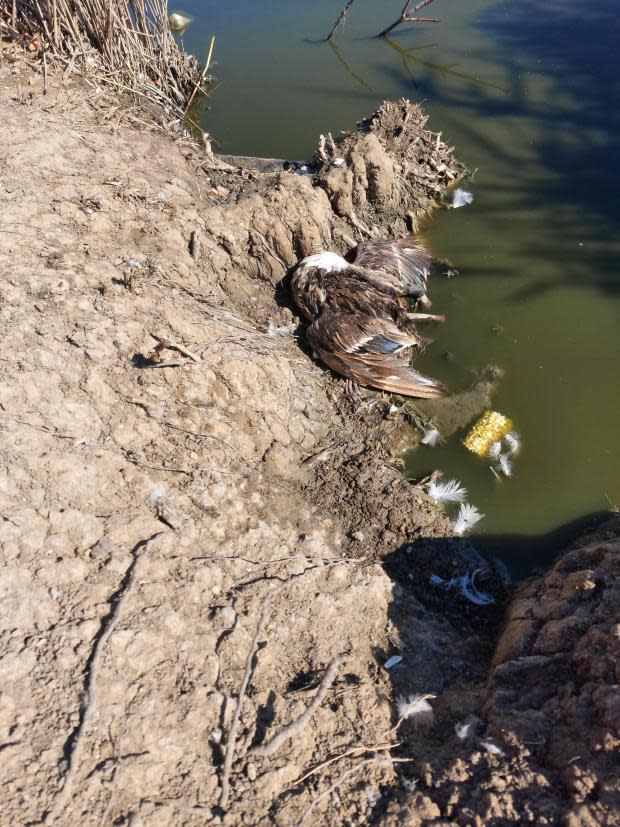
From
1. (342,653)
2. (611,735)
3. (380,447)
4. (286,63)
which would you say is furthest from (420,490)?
(286,63)

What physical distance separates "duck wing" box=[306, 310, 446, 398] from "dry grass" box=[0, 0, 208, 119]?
4249mm

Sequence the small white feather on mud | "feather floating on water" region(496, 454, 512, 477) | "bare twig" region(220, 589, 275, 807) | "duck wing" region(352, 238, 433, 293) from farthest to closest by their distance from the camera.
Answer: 1. "duck wing" region(352, 238, 433, 293)
2. "feather floating on water" region(496, 454, 512, 477)
3. the small white feather on mud
4. "bare twig" region(220, 589, 275, 807)

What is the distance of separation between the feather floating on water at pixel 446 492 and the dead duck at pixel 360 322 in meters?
0.85

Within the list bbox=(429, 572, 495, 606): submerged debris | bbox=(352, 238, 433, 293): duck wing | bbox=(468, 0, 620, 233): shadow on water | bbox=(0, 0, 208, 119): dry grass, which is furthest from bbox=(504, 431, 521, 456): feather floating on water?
bbox=(0, 0, 208, 119): dry grass

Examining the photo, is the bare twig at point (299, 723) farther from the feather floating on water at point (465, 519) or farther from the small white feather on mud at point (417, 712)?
the feather floating on water at point (465, 519)

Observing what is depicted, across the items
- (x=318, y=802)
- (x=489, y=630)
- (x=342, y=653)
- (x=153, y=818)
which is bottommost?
(x=489, y=630)

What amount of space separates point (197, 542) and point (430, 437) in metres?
2.39

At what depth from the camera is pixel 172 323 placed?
12.6 feet

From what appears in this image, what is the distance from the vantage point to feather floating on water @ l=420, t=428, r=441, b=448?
464 cm

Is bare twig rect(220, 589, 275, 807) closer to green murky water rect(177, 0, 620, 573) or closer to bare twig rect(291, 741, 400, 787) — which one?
bare twig rect(291, 741, 400, 787)

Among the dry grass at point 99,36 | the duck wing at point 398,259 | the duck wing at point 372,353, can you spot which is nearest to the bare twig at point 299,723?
the duck wing at point 372,353

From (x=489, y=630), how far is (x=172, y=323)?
302 centimetres

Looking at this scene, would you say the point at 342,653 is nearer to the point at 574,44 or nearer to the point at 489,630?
the point at 489,630

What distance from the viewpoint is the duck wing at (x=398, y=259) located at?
5430 mm
